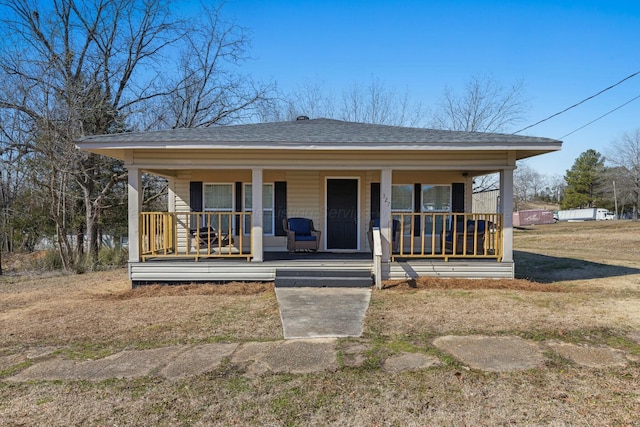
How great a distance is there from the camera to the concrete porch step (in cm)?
764

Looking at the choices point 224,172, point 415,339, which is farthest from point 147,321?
point 224,172

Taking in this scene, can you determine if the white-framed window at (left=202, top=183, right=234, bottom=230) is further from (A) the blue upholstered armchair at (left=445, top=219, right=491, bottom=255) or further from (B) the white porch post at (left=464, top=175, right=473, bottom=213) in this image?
(B) the white porch post at (left=464, top=175, right=473, bottom=213)

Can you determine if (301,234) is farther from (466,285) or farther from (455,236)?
(466,285)

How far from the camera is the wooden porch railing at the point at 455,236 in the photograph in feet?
26.7

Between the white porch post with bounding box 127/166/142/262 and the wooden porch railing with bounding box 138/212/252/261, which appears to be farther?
the wooden porch railing with bounding box 138/212/252/261

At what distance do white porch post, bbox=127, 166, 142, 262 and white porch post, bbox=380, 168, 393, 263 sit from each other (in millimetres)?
4707

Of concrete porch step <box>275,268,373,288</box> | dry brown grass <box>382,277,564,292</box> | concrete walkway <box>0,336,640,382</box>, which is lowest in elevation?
concrete walkway <box>0,336,640,382</box>

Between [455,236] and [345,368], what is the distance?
17.4ft

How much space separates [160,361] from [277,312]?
2128mm

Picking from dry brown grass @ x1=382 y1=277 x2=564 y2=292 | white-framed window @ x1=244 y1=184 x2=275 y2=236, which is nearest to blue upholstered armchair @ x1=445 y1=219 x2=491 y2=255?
dry brown grass @ x1=382 y1=277 x2=564 y2=292

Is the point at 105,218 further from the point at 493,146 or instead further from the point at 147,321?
the point at 493,146

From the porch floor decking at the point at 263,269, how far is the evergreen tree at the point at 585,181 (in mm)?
49597

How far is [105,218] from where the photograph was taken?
16.3 m

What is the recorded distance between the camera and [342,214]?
10273mm
